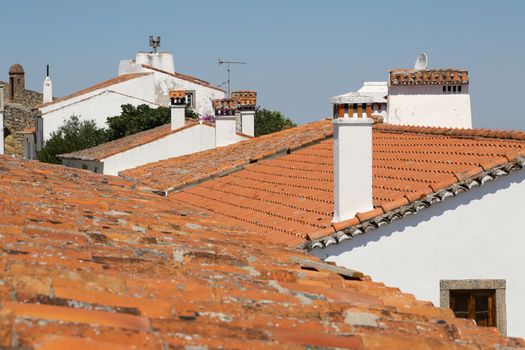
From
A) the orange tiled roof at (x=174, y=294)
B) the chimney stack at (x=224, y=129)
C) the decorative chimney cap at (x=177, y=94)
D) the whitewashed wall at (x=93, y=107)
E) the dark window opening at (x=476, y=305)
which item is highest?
the whitewashed wall at (x=93, y=107)

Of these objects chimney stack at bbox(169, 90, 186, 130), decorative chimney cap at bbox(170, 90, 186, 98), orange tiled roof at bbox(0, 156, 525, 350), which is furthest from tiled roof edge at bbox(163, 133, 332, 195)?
decorative chimney cap at bbox(170, 90, 186, 98)

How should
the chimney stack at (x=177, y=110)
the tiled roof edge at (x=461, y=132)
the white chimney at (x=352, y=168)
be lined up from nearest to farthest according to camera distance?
1. the white chimney at (x=352, y=168)
2. the tiled roof edge at (x=461, y=132)
3. the chimney stack at (x=177, y=110)

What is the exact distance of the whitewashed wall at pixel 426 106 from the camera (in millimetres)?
18828

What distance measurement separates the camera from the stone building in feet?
196

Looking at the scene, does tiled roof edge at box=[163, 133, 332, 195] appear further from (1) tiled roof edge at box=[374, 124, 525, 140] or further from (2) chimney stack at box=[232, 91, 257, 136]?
(2) chimney stack at box=[232, 91, 257, 136]

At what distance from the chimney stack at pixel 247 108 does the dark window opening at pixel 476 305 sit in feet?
63.7

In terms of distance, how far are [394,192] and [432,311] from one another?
253 inches

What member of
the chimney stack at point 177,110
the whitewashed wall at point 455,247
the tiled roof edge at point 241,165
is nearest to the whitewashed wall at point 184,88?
the chimney stack at point 177,110

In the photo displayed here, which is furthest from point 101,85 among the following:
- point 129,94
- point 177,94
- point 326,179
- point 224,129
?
point 326,179

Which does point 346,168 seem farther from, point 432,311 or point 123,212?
point 432,311

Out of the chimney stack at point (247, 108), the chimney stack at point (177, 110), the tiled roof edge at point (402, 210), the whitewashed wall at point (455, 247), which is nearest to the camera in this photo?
the tiled roof edge at point (402, 210)

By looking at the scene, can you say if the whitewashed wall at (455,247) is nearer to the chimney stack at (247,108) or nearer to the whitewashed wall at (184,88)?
the chimney stack at (247,108)

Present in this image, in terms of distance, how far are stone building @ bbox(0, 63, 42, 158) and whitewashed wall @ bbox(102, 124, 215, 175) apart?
27758mm

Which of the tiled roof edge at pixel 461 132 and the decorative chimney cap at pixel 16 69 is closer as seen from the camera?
the tiled roof edge at pixel 461 132
